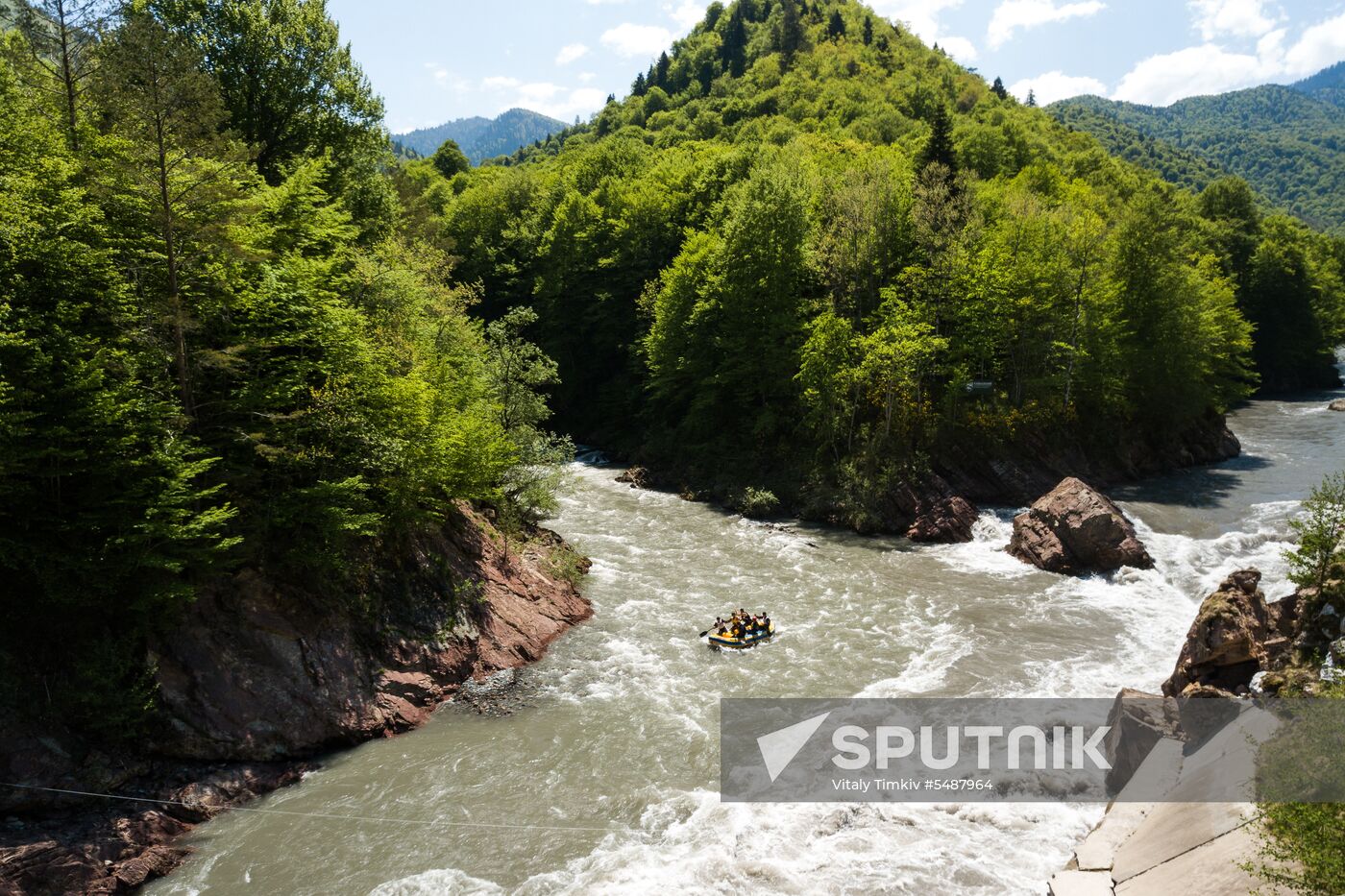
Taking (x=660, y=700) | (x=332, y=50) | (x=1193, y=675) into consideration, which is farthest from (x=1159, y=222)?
(x=332, y=50)

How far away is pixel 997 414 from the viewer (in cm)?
3594

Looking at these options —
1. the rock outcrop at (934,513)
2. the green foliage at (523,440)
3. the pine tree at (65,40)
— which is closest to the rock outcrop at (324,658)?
the green foliage at (523,440)

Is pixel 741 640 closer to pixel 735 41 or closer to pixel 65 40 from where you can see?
pixel 65 40

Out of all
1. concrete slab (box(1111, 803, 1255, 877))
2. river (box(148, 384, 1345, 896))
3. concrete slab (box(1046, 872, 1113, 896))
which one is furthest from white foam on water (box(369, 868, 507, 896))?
concrete slab (box(1111, 803, 1255, 877))

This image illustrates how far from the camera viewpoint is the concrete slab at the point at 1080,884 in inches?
453

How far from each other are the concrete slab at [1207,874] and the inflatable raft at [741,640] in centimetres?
1118

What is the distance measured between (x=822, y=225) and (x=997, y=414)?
47.5ft

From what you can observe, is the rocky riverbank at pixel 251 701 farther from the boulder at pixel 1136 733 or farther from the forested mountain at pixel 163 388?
the boulder at pixel 1136 733

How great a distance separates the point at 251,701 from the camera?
15336mm

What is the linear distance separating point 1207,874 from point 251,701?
16.4 m

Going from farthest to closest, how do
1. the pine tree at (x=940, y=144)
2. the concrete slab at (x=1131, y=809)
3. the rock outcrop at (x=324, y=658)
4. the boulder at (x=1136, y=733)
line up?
the pine tree at (x=940, y=144) → the rock outcrop at (x=324, y=658) → the boulder at (x=1136, y=733) → the concrete slab at (x=1131, y=809)

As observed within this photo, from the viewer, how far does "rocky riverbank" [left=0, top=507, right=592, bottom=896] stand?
12.5 meters

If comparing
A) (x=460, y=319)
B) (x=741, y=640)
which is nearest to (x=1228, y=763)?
(x=741, y=640)

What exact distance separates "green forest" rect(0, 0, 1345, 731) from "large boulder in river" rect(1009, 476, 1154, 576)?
6.25 metres
